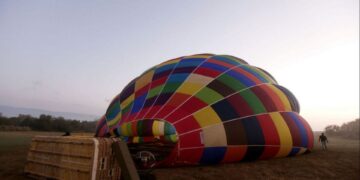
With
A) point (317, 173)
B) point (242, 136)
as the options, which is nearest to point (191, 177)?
point (242, 136)

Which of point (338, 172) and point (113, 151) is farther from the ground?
point (113, 151)

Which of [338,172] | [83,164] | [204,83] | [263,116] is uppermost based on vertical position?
[204,83]

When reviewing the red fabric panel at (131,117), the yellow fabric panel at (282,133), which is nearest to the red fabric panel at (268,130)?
the yellow fabric panel at (282,133)

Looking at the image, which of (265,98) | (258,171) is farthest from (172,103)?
(265,98)

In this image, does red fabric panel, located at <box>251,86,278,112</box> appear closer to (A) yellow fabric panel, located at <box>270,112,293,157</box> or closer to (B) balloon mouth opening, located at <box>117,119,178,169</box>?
(A) yellow fabric panel, located at <box>270,112,293,157</box>

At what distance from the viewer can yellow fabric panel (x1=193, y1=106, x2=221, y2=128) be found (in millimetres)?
6623

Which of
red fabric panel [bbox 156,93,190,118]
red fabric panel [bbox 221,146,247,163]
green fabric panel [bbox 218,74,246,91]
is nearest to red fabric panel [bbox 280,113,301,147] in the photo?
green fabric panel [bbox 218,74,246,91]

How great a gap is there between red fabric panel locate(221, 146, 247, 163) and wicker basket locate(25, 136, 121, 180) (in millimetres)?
3089

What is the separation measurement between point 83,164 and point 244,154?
4.28 metres

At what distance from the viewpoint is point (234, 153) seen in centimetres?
686

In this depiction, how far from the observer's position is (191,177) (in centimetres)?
584

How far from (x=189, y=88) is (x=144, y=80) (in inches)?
76.9

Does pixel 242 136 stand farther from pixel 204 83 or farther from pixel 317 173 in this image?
pixel 317 173

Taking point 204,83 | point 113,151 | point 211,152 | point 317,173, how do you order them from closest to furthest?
point 113,151
point 211,152
point 317,173
point 204,83
